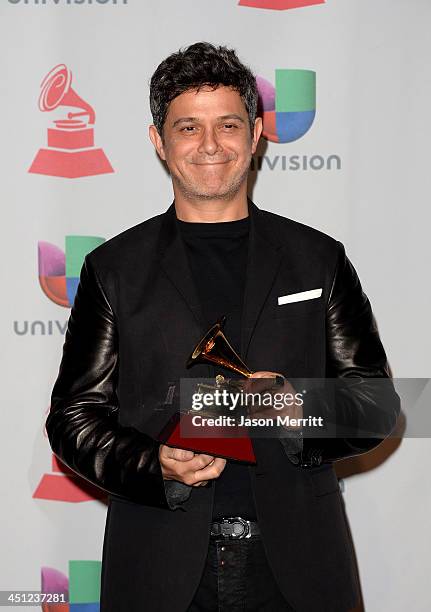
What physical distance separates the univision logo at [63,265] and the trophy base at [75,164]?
26cm

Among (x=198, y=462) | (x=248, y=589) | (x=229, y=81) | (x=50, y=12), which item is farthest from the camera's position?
(x=50, y=12)

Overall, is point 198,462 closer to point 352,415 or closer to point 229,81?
point 352,415

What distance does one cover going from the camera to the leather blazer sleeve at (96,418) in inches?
84.5

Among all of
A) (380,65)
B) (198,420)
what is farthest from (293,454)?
(380,65)

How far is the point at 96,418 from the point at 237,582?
0.56 m

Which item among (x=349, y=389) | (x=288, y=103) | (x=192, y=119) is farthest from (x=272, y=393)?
(x=288, y=103)

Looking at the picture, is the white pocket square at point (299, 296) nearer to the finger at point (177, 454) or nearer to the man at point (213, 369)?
the man at point (213, 369)

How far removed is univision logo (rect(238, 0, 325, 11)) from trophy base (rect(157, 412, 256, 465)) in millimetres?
1908

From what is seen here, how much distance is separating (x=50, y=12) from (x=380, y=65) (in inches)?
51.4

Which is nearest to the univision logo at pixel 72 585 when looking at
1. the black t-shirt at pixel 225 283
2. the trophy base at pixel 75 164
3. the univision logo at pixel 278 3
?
the black t-shirt at pixel 225 283

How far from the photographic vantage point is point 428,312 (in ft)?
11.1

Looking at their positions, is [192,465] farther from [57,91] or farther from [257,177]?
[57,91]

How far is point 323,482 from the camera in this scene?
2.36 meters

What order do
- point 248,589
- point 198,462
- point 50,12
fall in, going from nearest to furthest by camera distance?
point 198,462 < point 248,589 < point 50,12
